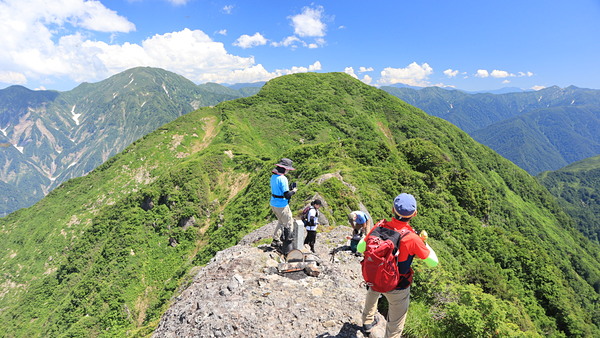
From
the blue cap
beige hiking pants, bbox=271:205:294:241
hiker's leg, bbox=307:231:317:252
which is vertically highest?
the blue cap

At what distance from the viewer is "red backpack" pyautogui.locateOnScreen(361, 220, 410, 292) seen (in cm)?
493

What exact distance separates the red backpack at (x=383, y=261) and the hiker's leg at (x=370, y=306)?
0.74m

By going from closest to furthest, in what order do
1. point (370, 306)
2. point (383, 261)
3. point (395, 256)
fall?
point (383, 261) → point (395, 256) → point (370, 306)

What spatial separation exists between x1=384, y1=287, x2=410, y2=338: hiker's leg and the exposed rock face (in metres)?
0.96

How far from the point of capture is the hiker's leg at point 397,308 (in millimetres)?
5246

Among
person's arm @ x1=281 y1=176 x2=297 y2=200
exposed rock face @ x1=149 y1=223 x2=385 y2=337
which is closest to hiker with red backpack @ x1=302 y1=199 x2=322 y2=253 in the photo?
exposed rock face @ x1=149 y1=223 x2=385 y2=337

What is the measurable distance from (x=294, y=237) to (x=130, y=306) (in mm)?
24327

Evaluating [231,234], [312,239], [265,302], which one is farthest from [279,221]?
[231,234]

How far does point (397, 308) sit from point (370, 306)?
0.83m

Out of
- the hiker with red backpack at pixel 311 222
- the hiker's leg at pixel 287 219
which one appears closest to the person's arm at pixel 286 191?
the hiker's leg at pixel 287 219

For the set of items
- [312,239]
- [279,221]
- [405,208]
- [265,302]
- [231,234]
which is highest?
[405,208]

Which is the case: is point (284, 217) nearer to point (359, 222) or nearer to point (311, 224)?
point (311, 224)

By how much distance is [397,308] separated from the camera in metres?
5.29

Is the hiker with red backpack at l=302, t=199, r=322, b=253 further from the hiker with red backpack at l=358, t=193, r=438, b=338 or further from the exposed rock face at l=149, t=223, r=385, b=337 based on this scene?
the hiker with red backpack at l=358, t=193, r=438, b=338
